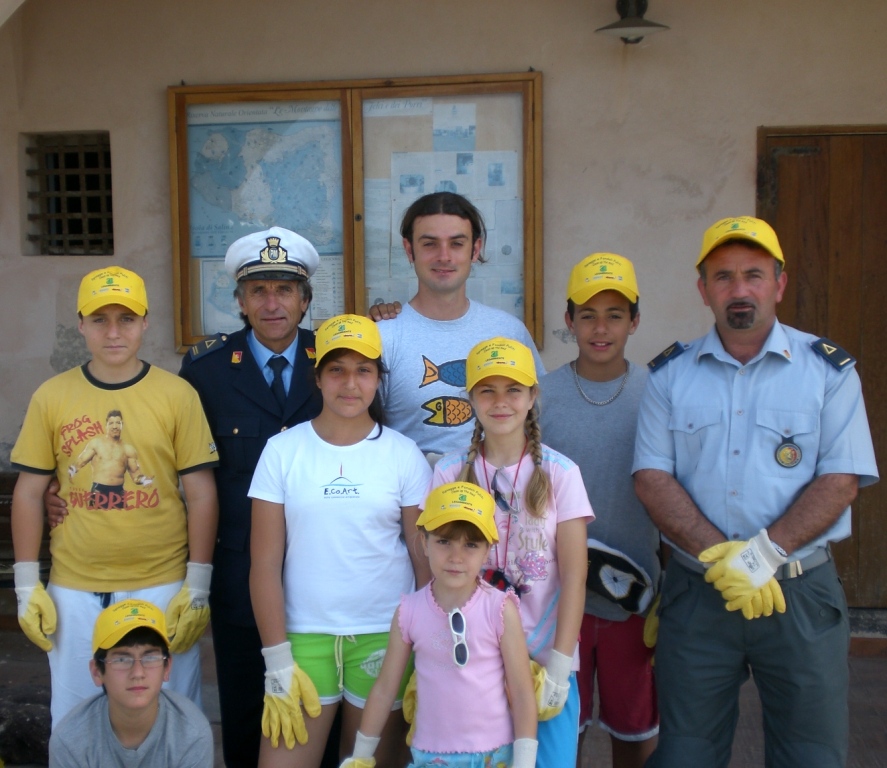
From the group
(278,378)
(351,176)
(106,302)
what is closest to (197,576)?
(278,378)

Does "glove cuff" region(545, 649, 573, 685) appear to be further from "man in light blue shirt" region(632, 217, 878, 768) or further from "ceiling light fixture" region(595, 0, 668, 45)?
"ceiling light fixture" region(595, 0, 668, 45)

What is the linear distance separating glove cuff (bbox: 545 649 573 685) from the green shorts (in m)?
0.38

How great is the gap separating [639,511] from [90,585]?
157 centimetres

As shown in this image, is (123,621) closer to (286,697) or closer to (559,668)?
(286,697)

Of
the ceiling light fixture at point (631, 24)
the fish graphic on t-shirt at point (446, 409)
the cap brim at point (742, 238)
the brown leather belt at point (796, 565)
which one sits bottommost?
the brown leather belt at point (796, 565)

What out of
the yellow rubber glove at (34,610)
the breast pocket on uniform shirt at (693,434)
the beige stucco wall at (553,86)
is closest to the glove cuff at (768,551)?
the breast pocket on uniform shirt at (693,434)

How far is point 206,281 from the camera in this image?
4594 mm

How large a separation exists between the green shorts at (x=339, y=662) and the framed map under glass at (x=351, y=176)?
7.28ft

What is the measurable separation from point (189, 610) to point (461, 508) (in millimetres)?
953

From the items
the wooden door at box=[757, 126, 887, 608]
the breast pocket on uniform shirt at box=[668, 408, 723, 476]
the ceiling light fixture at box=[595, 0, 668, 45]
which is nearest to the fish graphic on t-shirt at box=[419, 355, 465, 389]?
the breast pocket on uniform shirt at box=[668, 408, 723, 476]

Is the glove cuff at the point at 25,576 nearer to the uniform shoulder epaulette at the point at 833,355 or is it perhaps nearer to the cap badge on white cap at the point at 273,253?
the cap badge on white cap at the point at 273,253

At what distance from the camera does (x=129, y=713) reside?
248cm

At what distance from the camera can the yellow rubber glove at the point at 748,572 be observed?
2.31m

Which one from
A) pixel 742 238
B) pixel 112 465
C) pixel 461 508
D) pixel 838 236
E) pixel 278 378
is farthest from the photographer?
pixel 838 236
